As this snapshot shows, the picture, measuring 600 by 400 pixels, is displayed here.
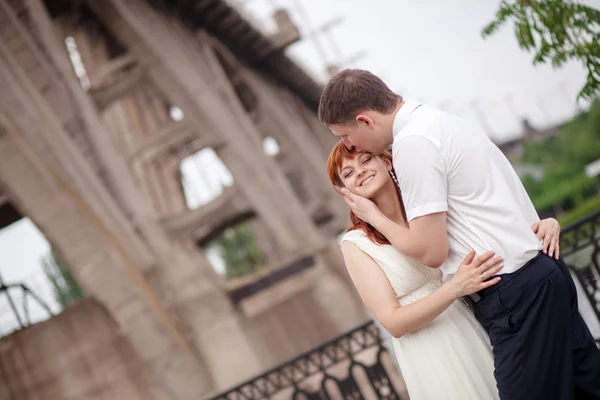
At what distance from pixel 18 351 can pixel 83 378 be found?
2.31ft

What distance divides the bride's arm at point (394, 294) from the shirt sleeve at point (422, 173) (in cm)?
24

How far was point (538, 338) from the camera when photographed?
1.84 metres

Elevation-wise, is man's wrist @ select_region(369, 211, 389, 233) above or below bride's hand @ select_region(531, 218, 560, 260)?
above

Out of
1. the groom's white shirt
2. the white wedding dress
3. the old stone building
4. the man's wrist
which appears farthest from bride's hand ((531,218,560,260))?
the old stone building

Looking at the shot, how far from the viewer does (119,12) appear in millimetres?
7938

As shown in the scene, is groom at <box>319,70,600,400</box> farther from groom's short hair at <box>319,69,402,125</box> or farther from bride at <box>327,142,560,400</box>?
bride at <box>327,142,560,400</box>

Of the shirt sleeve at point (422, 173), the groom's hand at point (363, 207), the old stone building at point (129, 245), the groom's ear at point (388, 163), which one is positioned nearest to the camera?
the shirt sleeve at point (422, 173)

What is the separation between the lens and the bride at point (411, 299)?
2066 millimetres

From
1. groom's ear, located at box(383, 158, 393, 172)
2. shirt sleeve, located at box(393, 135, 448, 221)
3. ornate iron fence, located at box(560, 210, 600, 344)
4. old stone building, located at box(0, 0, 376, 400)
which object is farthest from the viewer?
old stone building, located at box(0, 0, 376, 400)

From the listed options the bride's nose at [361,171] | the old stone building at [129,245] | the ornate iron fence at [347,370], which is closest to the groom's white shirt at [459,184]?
the bride's nose at [361,171]

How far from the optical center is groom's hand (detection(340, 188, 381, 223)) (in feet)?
6.61

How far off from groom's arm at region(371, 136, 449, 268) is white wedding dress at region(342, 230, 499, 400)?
23cm

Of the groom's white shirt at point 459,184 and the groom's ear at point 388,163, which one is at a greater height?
the groom's ear at point 388,163

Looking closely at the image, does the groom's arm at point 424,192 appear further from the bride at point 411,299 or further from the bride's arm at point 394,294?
the bride at point 411,299
